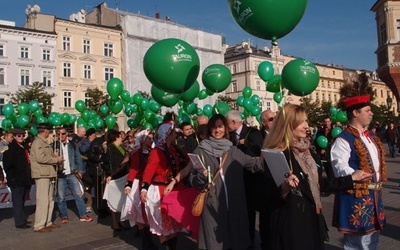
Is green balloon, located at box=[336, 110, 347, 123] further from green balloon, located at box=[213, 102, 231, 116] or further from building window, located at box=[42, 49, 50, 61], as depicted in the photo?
building window, located at box=[42, 49, 50, 61]

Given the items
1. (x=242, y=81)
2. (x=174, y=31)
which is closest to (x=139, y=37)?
(x=174, y=31)

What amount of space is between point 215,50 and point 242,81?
9.58m

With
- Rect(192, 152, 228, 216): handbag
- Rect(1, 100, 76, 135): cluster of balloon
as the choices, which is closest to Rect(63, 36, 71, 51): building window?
Rect(1, 100, 76, 135): cluster of balloon

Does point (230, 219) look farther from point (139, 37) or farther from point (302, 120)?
point (139, 37)

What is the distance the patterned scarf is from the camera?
3.29 m

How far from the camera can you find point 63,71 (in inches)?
1590

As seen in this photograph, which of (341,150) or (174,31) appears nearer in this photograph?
(341,150)

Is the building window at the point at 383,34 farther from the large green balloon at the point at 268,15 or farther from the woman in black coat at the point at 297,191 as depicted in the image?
the woman in black coat at the point at 297,191

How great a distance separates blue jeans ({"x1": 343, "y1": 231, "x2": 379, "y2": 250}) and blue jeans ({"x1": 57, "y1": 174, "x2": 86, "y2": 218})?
6.21 meters

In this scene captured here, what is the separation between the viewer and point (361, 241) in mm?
3613

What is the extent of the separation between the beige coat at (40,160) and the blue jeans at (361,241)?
19.1ft

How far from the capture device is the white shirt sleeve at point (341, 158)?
355 cm

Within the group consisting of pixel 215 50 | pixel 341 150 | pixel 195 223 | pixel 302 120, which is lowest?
pixel 195 223

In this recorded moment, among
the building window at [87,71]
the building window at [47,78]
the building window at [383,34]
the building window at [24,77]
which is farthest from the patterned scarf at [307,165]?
the building window at [87,71]
